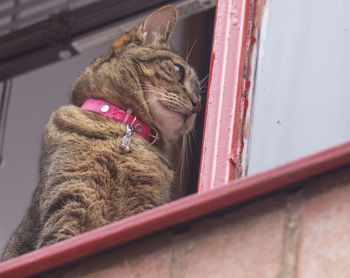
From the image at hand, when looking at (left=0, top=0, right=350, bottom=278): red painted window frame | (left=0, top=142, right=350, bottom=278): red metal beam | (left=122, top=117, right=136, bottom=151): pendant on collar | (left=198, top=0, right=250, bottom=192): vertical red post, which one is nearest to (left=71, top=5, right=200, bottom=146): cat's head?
(left=122, top=117, right=136, bottom=151): pendant on collar

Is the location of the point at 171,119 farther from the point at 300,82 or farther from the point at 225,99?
the point at 300,82

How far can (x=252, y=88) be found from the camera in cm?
205

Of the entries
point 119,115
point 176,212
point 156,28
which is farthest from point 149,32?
point 176,212

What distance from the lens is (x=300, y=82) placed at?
201 cm

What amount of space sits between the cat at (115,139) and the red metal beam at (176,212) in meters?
0.67

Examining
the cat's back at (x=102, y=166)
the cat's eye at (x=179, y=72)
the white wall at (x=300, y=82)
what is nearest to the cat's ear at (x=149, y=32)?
the cat's eye at (x=179, y=72)

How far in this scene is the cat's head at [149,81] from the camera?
2.63 metres

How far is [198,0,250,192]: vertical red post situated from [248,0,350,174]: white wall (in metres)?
0.06

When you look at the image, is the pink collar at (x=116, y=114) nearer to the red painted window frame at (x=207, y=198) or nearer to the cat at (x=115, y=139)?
the cat at (x=115, y=139)

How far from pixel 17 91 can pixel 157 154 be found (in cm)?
193

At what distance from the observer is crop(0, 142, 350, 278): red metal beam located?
4.14ft

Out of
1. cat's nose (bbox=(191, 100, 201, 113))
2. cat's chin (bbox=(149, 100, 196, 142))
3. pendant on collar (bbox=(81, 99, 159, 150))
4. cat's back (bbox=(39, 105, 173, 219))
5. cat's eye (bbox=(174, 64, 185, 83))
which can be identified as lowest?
cat's back (bbox=(39, 105, 173, 219))

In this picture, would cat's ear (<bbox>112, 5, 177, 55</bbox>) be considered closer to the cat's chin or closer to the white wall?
the cat's chin

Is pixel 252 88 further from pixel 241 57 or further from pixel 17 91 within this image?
pixel 17 91
